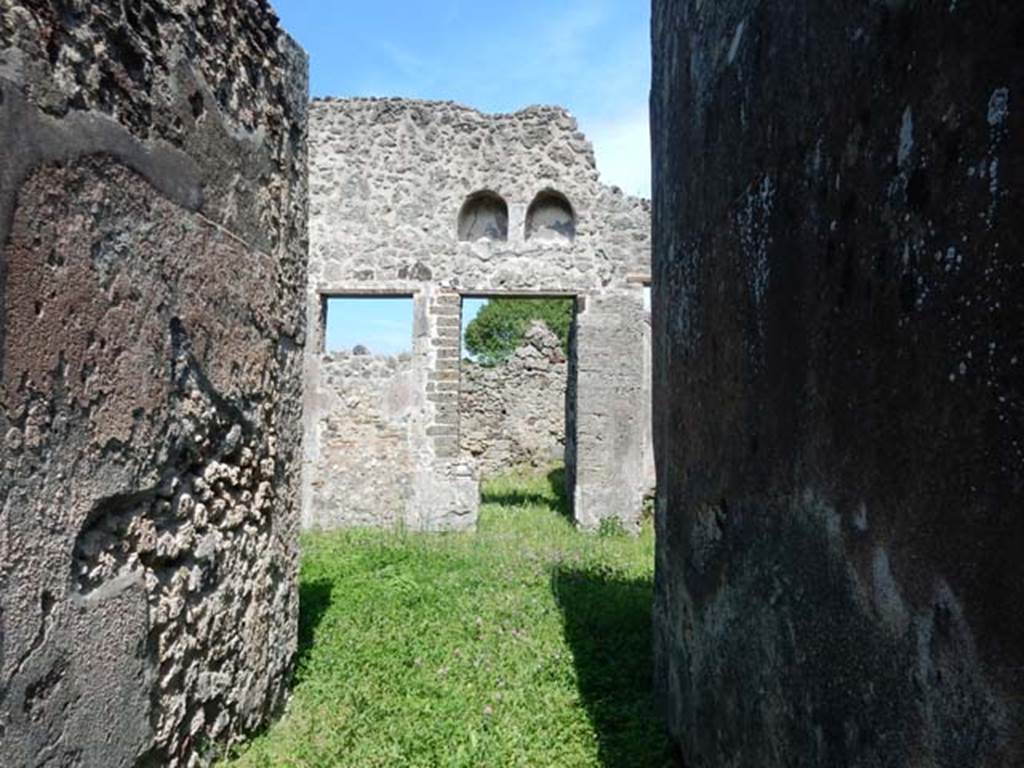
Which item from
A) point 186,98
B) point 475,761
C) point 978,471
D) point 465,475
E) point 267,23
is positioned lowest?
point 475,761

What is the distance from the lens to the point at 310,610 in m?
4.59

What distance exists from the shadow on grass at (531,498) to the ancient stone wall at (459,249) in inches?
57.7

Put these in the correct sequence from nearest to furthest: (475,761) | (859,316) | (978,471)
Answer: (978,471), (859,316), (475,761)

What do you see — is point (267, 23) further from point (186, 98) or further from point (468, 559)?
point (468, 559)

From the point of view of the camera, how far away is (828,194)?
1599 mm

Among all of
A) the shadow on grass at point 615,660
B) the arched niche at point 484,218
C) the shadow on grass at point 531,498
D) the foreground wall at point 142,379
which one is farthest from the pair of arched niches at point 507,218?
the foreground wall at point 142,379

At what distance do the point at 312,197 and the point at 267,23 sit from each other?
579cm

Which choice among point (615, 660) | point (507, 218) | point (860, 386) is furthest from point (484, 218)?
point (860, 386)

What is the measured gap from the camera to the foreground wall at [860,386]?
3.49 feet

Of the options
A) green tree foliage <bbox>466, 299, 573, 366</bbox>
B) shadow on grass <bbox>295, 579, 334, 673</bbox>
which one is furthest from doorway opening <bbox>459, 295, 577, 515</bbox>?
green tree foliage <bbox>466, 299, 573, 366</bbox>

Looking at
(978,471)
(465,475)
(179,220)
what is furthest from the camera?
(465,475)

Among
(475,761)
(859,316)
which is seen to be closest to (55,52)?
(859,316)

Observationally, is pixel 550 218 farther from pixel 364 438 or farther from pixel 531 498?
pixel 531 498

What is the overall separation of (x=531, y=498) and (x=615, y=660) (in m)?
7.55
